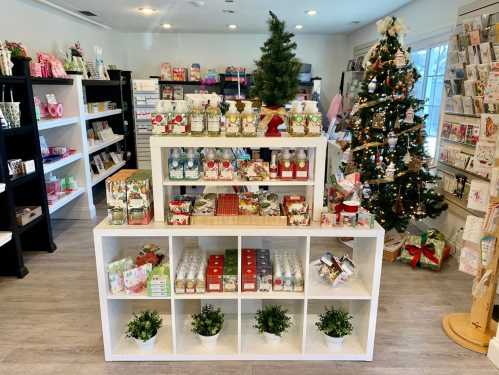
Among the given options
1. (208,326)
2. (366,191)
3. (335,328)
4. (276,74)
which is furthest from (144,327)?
(366,191)

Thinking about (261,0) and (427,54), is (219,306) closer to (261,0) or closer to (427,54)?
(261,0)

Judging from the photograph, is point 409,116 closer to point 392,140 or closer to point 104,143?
point 392,140

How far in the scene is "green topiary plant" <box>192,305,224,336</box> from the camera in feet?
7.33

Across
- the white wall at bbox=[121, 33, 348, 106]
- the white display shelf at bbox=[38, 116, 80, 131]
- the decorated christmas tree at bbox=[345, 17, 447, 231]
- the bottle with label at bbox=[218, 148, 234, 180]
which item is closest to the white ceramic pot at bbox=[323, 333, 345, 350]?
the bottle with label at bbox=[218, 148, 234, 180]

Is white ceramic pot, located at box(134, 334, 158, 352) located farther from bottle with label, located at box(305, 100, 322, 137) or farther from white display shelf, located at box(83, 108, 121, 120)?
white display shelf, located at box(83, 108, 121, 120)

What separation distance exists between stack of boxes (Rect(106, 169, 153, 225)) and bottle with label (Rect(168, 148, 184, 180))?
0.51 feet

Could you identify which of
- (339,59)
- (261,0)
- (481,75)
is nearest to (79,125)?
(261,0)

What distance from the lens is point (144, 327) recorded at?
2.21 metres

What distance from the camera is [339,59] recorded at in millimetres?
7211

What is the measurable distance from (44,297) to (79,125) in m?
2.25

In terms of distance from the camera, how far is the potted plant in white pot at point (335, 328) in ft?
7.34

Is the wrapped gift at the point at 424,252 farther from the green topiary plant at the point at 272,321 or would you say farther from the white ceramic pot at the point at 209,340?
the white ceramic pot at the point at 209,340

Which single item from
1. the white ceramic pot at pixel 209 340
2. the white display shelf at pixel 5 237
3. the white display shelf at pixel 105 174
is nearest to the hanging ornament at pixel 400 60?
the white ceramic pot at pixel 209 340

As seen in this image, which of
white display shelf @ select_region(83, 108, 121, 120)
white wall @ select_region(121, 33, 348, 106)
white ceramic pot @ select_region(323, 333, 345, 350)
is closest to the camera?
white ceramic pot @ select_region(323, 333, 345, 350)
